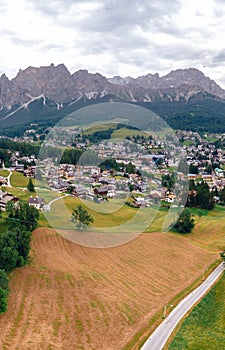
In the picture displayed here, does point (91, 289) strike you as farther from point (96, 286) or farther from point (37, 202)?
point (37, 202)

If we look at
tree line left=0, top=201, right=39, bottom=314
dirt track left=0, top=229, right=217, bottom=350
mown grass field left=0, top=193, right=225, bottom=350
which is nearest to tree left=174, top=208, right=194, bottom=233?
mown grass field left=0, top=193, right=225, bottom=350

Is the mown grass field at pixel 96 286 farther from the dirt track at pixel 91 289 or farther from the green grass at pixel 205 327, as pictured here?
the green grass at pixel 205 327

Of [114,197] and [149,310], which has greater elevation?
[114,197]

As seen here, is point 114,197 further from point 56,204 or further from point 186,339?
point 186,339

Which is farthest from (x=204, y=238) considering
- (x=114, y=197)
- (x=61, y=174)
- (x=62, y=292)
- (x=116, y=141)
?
(x=116, y=141)

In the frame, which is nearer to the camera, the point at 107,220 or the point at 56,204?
the point at 107,220

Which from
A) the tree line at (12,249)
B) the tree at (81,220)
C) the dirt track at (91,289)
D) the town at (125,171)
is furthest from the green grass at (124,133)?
the tree line at (12,249)
